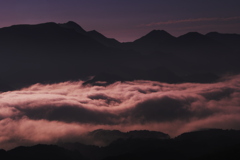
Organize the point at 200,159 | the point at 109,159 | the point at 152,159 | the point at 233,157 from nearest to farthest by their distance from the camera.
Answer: the point at 233,157
the point at 200,159
the point at 109,159
the point at 152,159

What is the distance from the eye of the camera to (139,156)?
7633 inches

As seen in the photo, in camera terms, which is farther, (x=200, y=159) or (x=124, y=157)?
(x=124, y=157)

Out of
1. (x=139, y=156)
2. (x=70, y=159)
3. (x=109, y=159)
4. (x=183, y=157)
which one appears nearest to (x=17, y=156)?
(x=70, y=159)

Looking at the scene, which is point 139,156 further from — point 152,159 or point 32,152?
point 32,152

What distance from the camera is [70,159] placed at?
195375 mm

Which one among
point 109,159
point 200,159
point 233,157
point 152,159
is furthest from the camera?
point 152,159

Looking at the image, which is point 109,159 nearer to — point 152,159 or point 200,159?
point 152,159

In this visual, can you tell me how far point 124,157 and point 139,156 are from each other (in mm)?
18684

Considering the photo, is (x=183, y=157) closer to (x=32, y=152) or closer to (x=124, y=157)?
(x=124, y=157)

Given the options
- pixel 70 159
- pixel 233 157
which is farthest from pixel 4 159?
pixel 233 157

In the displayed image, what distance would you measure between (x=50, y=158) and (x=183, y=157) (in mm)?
98838

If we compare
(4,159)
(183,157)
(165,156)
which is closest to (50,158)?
(4,159)

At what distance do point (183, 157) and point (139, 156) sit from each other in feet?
110

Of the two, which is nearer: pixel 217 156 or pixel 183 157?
pixel 217 156
